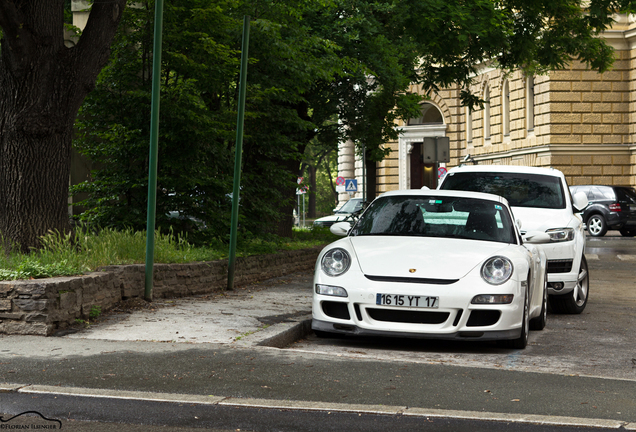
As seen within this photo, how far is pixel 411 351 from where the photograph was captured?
8.22 meters

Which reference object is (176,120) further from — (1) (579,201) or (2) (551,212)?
(1) (579,201)

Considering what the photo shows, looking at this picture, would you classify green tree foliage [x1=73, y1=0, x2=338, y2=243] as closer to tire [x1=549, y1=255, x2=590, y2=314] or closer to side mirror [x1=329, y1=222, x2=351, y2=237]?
side mirror [x1=329, y1=222, x2=351, y2=237]

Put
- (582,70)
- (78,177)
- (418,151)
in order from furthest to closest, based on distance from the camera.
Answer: (418,151), (582,70), (78,177)

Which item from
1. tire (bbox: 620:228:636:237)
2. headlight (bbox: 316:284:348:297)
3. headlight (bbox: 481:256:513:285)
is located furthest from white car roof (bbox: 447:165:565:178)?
tire (bbox: 620:228:636:237)

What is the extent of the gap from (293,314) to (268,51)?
561 centimetres

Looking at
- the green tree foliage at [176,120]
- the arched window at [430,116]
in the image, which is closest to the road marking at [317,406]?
the green tree foliage at [176,120]

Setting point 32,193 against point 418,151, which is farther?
point 418,151

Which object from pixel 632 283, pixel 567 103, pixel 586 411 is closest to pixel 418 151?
pixel 567 103

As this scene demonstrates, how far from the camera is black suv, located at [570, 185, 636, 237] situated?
31172 millimetres

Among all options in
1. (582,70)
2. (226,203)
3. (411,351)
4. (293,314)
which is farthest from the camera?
(582,70)

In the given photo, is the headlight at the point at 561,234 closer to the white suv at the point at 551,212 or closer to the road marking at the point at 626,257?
the white suv at the point at 551,212

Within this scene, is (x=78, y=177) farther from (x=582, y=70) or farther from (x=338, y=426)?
(x=582, y=70)

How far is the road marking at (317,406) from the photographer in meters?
5.15

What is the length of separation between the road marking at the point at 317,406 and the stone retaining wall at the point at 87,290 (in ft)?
7.24
